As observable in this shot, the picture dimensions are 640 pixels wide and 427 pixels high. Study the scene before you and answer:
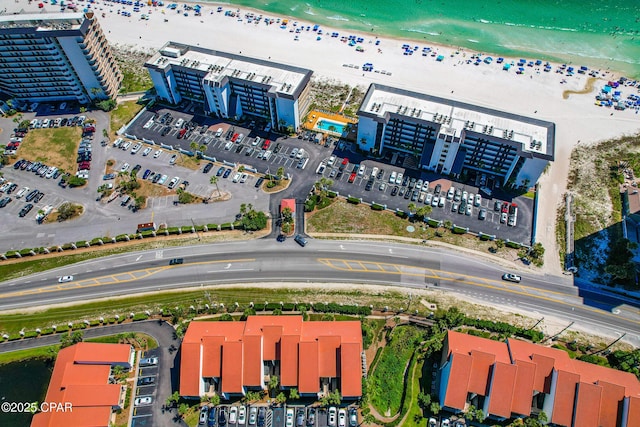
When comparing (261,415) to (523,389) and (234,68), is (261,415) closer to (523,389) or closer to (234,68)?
(523,389)

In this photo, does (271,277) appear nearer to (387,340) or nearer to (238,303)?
(238,303)

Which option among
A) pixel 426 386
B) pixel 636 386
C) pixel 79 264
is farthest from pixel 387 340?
pixel 79 264

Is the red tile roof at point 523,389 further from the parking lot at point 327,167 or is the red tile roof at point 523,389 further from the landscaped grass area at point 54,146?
the landscaped grass area at point 54,146

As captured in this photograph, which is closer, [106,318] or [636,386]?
[636,386]

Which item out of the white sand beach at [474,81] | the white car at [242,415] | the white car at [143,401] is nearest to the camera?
the white car at [242,415]

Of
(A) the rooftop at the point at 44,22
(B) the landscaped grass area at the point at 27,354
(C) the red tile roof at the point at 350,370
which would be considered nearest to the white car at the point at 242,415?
(C) the red tile roof at the point at 350,370

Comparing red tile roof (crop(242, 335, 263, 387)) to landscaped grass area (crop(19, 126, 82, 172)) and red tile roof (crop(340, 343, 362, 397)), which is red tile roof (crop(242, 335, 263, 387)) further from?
landscaped grass area (crop(19, 126, 82, 172))

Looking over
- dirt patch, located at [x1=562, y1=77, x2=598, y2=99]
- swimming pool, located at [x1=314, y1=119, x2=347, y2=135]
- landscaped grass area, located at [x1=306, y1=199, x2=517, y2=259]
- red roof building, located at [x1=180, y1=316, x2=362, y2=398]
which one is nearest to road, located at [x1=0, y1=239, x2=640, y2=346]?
landscaped grass area, located at [x1=306, y1=199, x2=517, y2=259]
